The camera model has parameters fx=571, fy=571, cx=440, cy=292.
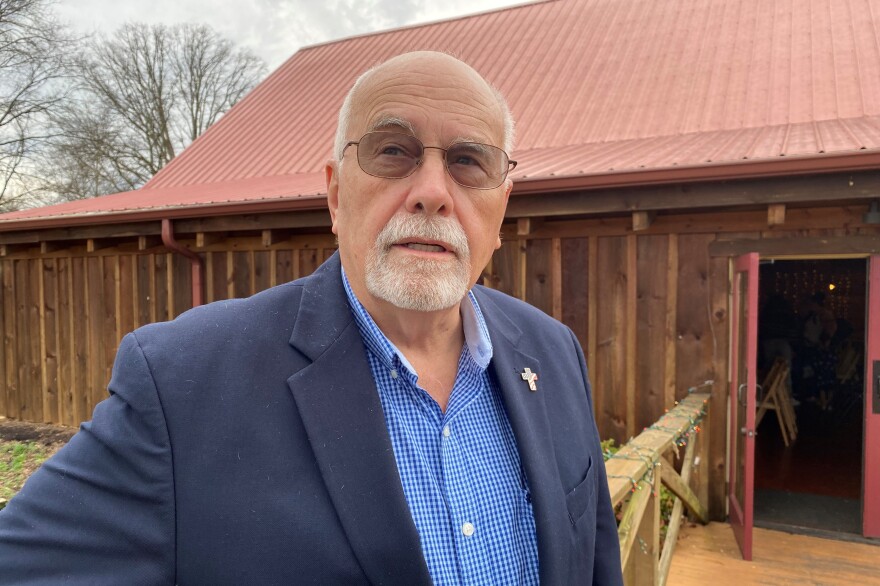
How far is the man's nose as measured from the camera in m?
1.21

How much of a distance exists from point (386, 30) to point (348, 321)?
9725mm

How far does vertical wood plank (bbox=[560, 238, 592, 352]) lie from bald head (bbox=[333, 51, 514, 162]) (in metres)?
3.66

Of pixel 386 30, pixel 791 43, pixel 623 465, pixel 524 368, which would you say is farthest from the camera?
pixel 386 30

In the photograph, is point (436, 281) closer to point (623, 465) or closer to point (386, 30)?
point (623, 465)

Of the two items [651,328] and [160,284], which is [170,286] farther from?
[651,328]

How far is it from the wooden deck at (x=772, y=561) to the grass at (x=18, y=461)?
4.55 m

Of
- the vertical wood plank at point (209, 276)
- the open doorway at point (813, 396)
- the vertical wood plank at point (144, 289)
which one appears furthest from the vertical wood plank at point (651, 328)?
the vertical wood plank at point (144, 289)

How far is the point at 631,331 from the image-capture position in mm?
4672

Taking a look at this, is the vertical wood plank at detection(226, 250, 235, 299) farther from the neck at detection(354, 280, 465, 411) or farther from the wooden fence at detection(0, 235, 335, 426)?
the neck at detection(354, 280, 465, 411)

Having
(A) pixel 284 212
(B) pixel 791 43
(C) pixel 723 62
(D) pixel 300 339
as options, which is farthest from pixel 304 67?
(D) pixel 300 339

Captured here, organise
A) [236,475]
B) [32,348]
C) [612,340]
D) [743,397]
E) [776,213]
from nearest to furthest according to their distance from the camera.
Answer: [236,475], [776,213], [743,397], [612,340], [32,348]

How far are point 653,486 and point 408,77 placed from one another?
8.49ft

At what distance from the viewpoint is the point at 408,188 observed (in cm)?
123

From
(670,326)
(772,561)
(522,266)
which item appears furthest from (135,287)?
(772,561)
